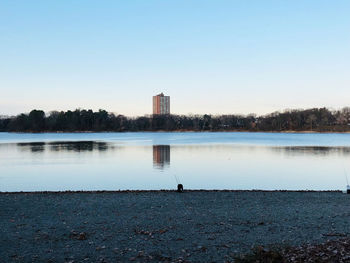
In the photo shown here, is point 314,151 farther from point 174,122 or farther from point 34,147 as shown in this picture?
point 174,122

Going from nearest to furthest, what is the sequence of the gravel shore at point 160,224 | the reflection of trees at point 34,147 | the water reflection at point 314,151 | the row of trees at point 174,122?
the gravel shore at point 160,224
the water reflection at point 314,151
the reflection of trees at point 34,147
the row of trees at point 174,122

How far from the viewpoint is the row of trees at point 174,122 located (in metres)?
146

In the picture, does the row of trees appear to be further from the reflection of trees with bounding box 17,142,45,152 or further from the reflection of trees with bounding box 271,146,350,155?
the reflection of trees with bounding box 271,146,350,155

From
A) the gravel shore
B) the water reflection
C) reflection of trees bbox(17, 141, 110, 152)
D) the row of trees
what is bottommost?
the water reflection

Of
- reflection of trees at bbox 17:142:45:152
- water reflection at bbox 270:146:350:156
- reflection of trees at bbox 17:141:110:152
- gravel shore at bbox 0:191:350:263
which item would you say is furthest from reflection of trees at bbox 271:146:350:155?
reflection of trees at bbox 17:142:45:152

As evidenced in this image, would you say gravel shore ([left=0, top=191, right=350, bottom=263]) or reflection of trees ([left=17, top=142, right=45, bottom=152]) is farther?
reflection of trees ([left=17, top=142, right=45, bottom=152])

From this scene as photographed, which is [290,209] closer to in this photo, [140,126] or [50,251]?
[50,251]

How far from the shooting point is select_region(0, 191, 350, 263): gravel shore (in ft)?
22.8

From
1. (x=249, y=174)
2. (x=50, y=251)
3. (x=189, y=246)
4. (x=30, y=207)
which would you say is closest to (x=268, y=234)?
(x=189, y=246)

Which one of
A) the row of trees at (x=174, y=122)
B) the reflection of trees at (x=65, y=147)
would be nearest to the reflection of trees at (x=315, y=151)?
the reflection of trees at (x=65, y=147)

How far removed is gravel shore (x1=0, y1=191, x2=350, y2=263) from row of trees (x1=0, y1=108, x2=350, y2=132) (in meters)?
142

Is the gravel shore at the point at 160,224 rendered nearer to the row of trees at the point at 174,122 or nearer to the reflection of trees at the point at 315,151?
the reflection of trees at the point at 315,151

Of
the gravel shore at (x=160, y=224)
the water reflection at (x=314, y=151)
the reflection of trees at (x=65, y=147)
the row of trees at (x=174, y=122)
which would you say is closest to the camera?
the gravel shore at (x=160, y=224)

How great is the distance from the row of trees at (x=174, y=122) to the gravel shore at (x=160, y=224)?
465 feet
